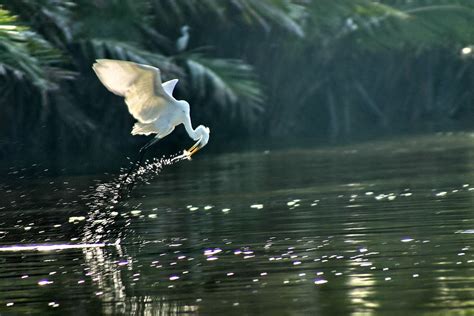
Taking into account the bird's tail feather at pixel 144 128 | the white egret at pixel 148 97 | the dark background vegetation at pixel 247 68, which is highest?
the white egret at pixel 148 97

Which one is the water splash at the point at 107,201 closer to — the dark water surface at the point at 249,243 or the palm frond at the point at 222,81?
the dark water surface at the point at 249,243

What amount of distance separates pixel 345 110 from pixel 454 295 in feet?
87.7

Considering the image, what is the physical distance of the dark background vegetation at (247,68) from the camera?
87.8 feet

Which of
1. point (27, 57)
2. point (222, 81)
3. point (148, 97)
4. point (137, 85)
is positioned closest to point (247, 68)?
point (222, 81)

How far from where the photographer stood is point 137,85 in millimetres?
15102

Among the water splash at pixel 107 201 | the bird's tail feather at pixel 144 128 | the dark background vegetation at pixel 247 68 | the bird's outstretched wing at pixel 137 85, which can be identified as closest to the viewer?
the water splash at pixel 107 201

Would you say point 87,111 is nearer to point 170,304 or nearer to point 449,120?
point 449,120

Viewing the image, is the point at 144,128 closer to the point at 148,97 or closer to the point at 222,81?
the point at 148,97

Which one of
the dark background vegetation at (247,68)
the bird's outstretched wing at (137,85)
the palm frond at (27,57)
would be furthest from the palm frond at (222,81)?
the bird's outstretched wing at (137,85)

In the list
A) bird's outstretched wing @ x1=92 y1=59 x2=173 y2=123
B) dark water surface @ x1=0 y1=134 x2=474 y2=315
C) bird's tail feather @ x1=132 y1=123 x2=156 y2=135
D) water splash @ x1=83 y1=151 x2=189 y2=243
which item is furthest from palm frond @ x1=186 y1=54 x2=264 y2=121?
bird's outstretched wing @ x1=92 y1=59 x2=173 y2=123

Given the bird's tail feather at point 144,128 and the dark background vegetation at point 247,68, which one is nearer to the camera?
the bird's tail feather at point 144,128

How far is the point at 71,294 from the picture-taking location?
10.2 meters

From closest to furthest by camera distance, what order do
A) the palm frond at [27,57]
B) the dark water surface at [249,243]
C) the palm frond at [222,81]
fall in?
the dark water surface at [249,243] → the palm frond at [27,57] → the palm frond at [222,81]

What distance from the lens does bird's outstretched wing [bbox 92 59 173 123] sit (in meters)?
14.5
